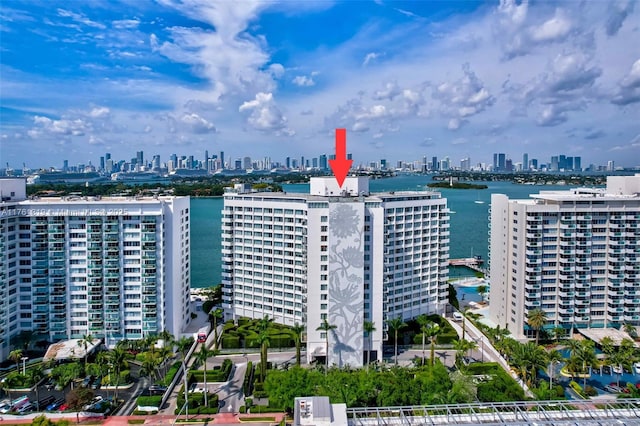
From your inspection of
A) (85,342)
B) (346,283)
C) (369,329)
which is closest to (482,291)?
(369,329)

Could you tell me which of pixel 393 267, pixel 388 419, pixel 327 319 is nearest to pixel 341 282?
pixel 327 319

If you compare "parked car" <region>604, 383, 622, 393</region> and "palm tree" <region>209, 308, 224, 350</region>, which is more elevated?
"palm tree" <region>209, 308, 224, 350</region>

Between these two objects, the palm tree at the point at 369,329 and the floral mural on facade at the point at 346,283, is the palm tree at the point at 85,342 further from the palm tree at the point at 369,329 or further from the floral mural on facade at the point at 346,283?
the palm tree at the point at 369,329

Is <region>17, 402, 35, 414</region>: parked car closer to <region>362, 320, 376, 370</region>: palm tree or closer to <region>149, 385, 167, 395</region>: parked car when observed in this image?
<region>149, 385, 167, 395</region>: parked car

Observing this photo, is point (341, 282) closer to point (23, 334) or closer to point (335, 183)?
point (335, 183)

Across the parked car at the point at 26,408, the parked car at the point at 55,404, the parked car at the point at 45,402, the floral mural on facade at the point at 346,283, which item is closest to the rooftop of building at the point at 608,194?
the floral mural on facade at the point at 346,283

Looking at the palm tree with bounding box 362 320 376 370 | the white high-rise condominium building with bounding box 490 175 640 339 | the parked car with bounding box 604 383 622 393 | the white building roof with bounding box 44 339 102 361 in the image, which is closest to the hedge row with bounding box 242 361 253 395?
the palm tree with bounding box 362 320 376 370
